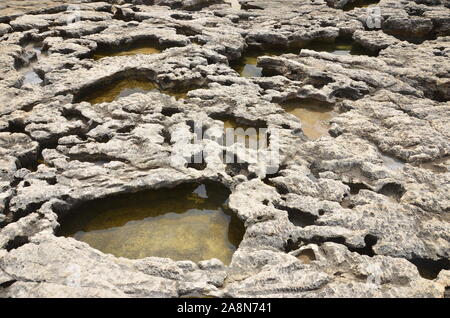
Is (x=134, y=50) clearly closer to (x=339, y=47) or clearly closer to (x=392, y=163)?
(x=339, y=47)

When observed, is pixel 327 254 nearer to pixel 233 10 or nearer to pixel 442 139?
pixel 442 139

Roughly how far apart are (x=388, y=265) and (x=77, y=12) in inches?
397

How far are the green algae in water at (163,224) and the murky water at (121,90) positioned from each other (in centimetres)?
291

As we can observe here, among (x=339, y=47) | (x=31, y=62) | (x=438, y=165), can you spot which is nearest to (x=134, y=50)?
(x=31, y=62)

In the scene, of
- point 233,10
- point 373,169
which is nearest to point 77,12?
point 233,10

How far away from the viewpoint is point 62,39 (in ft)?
30.3

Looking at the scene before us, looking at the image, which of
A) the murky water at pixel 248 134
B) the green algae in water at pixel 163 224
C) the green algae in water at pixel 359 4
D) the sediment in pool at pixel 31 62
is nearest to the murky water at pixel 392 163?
the murky water at pixel 248 134

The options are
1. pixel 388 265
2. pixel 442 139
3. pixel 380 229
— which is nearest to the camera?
pixel 388 265

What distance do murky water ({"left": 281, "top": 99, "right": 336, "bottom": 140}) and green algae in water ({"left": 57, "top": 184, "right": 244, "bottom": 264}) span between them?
7.00ft

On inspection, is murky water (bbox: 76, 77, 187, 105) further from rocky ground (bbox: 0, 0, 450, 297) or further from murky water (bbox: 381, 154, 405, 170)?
murky water (bbox: 381, 154, 405, 170)

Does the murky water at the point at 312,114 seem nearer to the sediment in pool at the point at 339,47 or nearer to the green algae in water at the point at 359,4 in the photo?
the sediment in pool at the point at 339,47

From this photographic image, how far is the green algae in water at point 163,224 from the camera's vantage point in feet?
15.4

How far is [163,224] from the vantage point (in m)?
5.00

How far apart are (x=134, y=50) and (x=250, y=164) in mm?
5441
